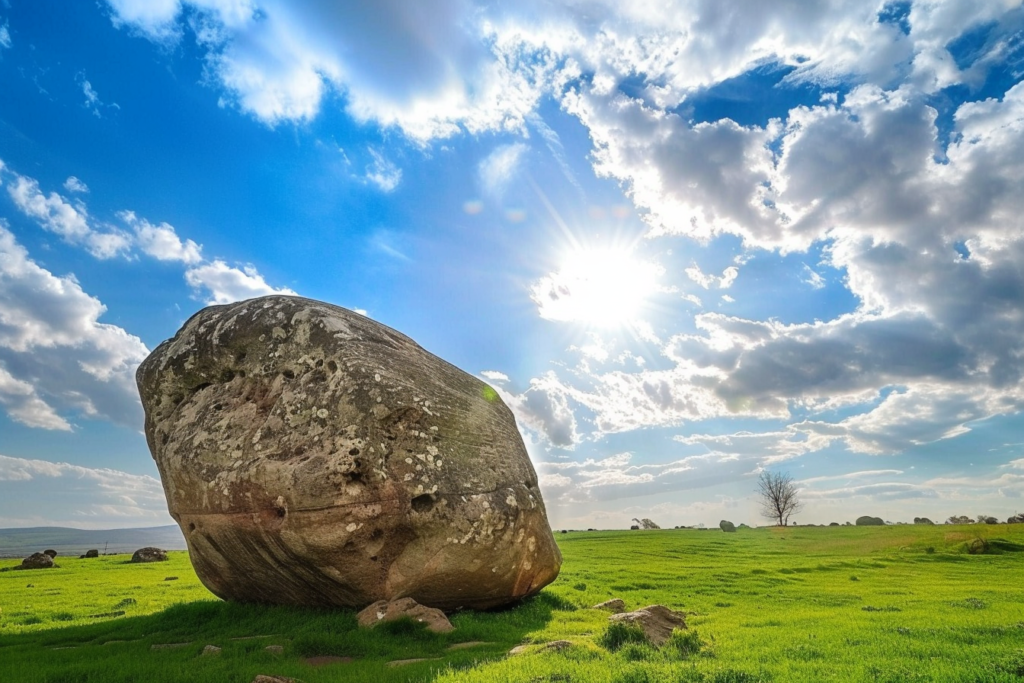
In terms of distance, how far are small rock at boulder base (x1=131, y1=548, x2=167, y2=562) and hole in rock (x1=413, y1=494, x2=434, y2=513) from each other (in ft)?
110

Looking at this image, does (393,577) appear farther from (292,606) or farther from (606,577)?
(606,577)

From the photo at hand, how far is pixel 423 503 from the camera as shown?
13602 mm

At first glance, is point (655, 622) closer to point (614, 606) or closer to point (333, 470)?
Answer: point (614, 606)

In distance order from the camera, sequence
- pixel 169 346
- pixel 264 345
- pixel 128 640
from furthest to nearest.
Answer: pixel 169 346
pixel 264 345
pixel 128 640

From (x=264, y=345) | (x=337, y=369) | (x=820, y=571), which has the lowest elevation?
(x=820, y=571)

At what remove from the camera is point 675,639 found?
1081 cm

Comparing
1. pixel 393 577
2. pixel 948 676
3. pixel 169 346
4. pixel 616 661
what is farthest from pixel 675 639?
pixel 169 346

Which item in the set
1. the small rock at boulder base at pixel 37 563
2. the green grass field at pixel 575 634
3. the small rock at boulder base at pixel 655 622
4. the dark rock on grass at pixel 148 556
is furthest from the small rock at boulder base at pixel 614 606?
the small rock at boulder base at pixel 37 563

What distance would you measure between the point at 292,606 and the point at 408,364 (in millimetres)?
6886

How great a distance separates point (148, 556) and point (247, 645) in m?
33.1

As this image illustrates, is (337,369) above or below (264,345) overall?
below

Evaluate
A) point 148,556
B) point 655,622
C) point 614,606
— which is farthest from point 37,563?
point 655,622

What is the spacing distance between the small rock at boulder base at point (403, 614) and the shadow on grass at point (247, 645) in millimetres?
259

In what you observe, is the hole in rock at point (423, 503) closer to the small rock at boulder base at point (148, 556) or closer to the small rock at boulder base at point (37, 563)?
the small rock at boulder base at point (148, 556)
